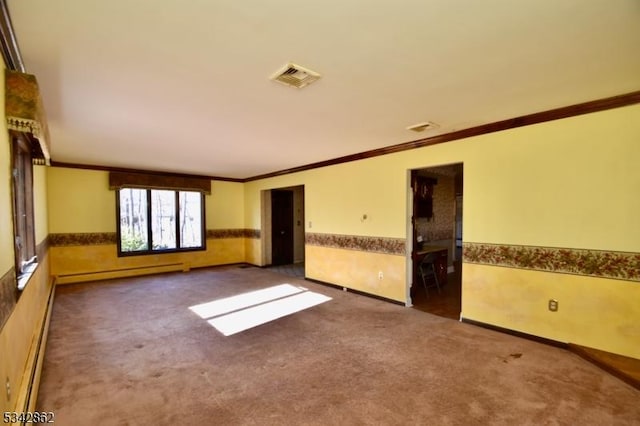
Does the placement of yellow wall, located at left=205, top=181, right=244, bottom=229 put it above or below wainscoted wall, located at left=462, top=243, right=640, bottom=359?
above

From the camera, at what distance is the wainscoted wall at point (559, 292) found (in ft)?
8.66

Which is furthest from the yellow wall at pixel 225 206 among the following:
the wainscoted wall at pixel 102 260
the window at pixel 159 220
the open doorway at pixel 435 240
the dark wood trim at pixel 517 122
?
the open doorway at pixel 435 240

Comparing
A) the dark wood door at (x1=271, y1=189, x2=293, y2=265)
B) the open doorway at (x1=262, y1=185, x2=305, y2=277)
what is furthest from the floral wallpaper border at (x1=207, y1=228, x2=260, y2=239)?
the dark wood door at (x1=271, y1=189, x2=293, y2=265)

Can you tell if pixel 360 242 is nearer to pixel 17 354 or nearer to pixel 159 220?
pixel 17 354

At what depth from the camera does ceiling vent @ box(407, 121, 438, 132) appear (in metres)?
3.37

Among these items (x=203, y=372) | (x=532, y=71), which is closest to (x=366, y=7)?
(x=532, y=71)

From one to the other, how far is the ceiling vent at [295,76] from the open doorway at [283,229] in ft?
17.5

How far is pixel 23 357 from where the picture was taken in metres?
2.22

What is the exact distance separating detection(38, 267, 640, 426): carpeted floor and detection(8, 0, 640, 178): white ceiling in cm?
238

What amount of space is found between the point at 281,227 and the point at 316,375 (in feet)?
19.0

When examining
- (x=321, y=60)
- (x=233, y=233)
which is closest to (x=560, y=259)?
(x=321, y=60)

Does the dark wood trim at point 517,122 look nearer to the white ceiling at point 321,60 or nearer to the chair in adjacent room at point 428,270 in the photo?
the white ceiling at point 321,60

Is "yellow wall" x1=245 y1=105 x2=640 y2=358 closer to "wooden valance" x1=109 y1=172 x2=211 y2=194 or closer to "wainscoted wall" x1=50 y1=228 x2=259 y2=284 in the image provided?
"wooden valance" x1=109 y1=172 x2=211 y2=194

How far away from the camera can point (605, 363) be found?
252 centimetres
